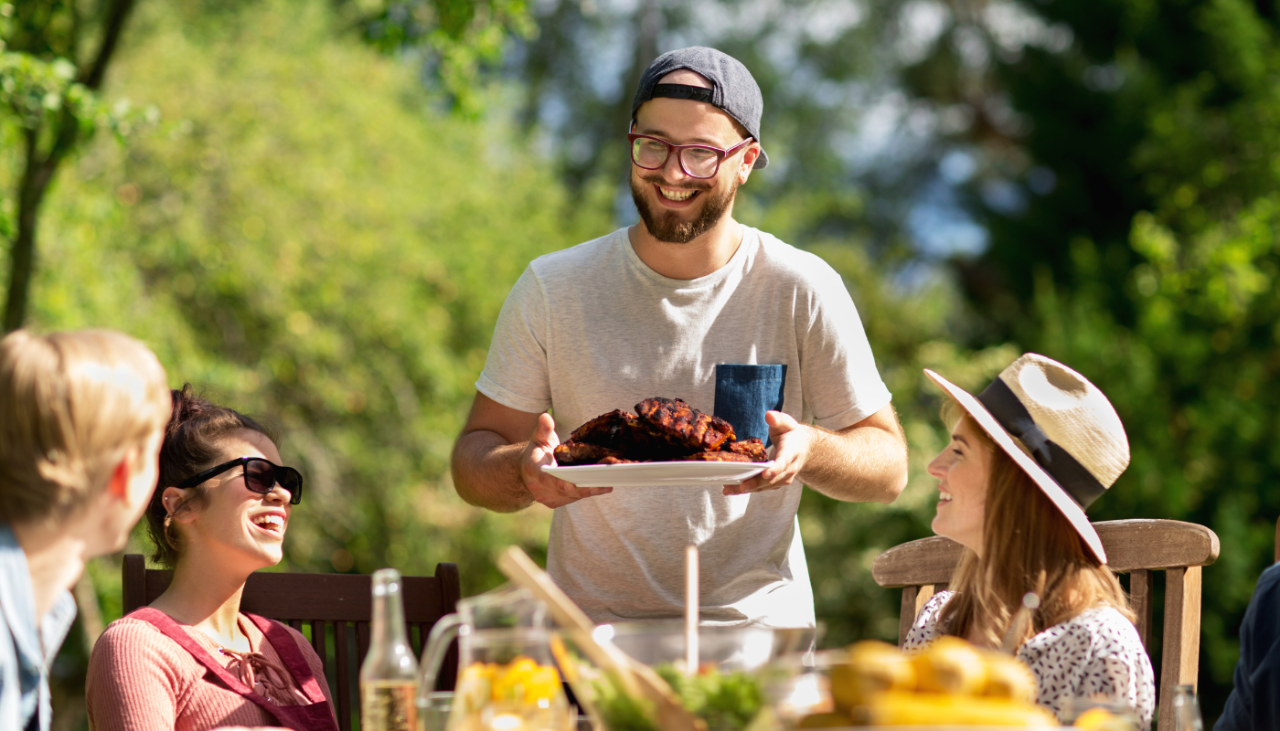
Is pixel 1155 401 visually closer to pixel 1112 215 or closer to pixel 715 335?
pixel 1112 215

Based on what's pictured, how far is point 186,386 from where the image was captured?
115 inches

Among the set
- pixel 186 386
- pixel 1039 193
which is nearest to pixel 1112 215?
pixel 1039 193

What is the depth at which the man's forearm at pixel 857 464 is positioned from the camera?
2.81 meters

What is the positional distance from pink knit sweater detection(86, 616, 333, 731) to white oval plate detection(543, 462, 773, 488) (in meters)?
0.83

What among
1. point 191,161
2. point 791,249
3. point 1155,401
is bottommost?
point 1155,401

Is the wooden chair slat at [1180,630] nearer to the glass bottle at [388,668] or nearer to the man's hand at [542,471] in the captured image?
the man's hand at [542,471]

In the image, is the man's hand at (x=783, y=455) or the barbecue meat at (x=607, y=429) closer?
the man's hand at (x=783, y=455)

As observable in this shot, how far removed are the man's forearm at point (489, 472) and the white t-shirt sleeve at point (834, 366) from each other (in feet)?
2.56

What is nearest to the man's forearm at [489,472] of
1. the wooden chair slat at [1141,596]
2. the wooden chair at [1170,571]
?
the wooden chair at [1170,571]

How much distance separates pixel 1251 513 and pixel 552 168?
9.00m

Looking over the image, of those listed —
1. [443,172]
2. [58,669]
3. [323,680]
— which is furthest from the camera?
[443,172]

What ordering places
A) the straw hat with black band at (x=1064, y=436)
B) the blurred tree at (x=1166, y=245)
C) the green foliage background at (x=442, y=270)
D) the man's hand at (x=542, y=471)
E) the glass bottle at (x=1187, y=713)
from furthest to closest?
1. the blurred tree at (x=1166, y=245)
2. the green foliage background at (x=442, y=270)
3. the man's hand at (x=542, y=471)
4. the straw hat with black band at (x=1064, y=436)
5. the glass bottle at (x=1187, y=713)

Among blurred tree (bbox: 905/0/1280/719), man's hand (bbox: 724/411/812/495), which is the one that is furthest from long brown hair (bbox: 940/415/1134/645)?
blurred tree (bbox: 905/0/1280/719)

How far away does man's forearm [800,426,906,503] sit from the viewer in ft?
9.21
